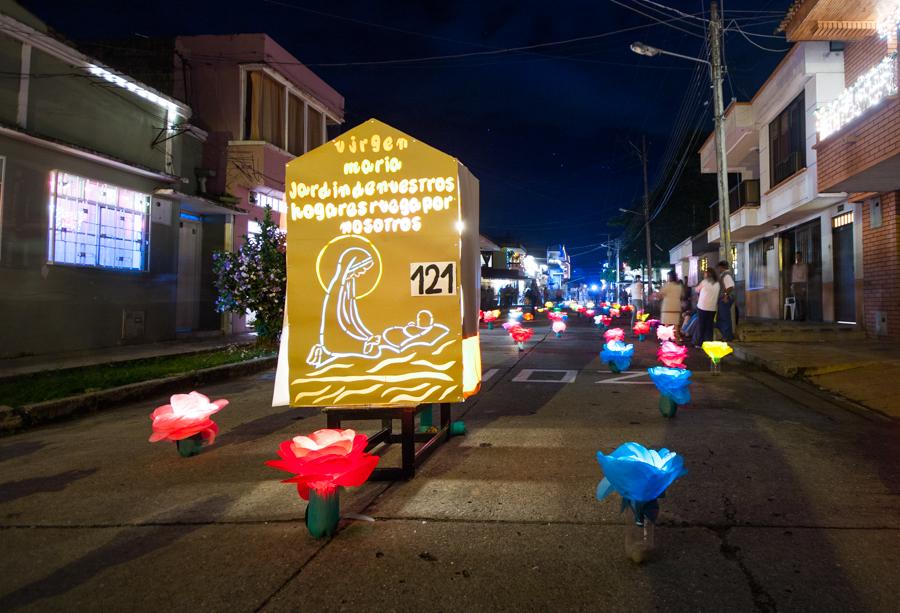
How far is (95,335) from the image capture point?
40.1 ft

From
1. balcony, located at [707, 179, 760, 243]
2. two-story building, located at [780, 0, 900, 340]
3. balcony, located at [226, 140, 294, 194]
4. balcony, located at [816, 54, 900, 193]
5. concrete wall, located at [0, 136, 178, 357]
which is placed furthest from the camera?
balcony, located at [707, 179, 760, 243]

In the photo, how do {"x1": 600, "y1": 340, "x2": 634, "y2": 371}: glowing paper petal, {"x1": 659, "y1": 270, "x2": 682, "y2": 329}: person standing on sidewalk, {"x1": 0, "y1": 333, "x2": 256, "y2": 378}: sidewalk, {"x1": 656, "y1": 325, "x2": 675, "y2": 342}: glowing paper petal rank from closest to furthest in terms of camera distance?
{"x1": 0, "y1": 333, "x2": 256, "y2": 378}: sidewalk, {"x1": 600, "y1": 340, "x2": 634, "y2": 371}: glowing paper petal, {"x1": 656, "y1": 325, "x2": 675, "y2": 342}: glowing paper petal, {"x1": 659, "y1": 270, "x2": 682, "y2": 329}: person standing on sidewalk

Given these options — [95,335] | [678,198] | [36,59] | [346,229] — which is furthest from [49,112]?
[678,198]

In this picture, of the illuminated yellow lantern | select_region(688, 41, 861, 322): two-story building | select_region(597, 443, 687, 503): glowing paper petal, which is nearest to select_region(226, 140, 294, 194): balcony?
the illuminated yellow lantern

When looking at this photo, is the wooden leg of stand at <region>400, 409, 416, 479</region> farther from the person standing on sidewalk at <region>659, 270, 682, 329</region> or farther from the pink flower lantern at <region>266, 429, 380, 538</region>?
the person standing on sidewalk at <region>659, 270, 682, 329</region>

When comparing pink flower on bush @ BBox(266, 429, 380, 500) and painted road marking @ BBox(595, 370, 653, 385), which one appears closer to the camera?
pink flower on bush @ BBox(266, 429, 380, 500)

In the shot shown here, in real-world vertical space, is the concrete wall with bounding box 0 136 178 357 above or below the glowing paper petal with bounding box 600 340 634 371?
above

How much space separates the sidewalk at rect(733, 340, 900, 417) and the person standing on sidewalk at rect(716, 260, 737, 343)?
0.57m

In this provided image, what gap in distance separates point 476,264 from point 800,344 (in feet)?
36.6

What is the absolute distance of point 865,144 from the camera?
1067 cm

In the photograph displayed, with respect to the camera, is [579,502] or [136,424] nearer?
[579,502]

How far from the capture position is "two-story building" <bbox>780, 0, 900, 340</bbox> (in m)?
10.0

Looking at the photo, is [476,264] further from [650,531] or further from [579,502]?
[650,531]

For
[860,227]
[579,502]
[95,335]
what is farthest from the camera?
[860,227]
